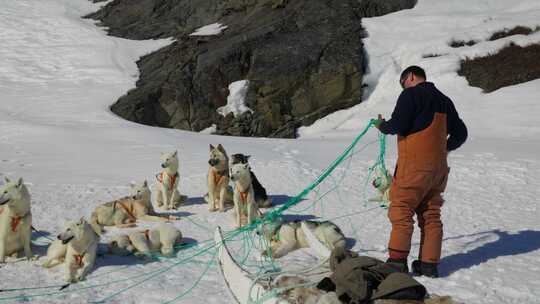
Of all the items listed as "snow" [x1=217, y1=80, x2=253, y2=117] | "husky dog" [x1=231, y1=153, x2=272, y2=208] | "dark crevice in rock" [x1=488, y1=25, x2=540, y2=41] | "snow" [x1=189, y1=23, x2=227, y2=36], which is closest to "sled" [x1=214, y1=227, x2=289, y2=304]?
"husky dog" [x1=231, y1=153, x2=272, y2=208]

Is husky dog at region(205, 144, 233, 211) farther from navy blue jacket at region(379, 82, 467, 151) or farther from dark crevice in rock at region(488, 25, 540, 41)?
dark crevice in rock at region(488, 25, 540, 41)

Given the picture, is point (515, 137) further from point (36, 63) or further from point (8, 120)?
Answer: point (36, 63)

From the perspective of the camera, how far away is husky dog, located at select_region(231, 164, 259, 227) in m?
6.86

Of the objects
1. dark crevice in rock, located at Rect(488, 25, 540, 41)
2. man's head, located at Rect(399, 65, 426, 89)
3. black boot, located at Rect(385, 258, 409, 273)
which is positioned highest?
dark crevice in rock, located at Rect(488, 25, 540, 41)

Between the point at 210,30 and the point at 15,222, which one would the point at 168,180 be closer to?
the point at 15,222

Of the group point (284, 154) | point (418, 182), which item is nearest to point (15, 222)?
point (418, 182)

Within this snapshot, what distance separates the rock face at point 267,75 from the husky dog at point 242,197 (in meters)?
11.2

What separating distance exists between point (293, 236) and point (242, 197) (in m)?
1.32

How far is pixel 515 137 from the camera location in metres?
13.1

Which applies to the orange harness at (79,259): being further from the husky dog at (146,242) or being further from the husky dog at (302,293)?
the husky dog at (302,293)

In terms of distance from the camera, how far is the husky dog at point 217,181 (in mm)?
7723

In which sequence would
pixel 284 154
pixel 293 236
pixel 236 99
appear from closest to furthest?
pixel 293 236 → pixel 284 154 → pixel 236 99

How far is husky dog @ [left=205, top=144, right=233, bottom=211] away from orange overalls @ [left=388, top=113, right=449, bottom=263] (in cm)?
340

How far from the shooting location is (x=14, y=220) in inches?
212
